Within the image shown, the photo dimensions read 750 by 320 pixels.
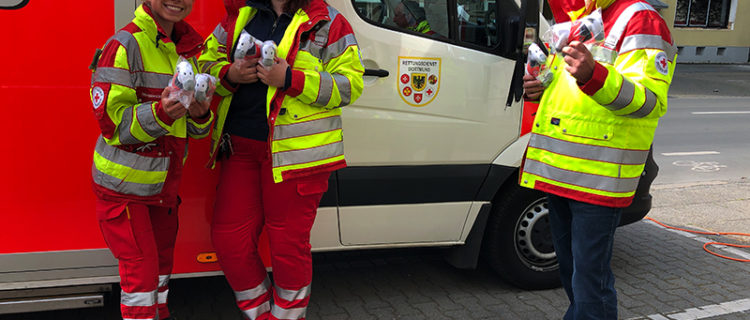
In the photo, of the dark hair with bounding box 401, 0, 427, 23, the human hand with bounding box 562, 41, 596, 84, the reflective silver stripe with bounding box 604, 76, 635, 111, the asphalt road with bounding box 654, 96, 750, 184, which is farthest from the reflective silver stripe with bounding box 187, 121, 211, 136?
the asphalt road with bounding box 654, 96, 750, 184

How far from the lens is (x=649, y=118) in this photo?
2.41m

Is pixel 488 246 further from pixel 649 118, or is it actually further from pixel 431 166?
pixel 649 118

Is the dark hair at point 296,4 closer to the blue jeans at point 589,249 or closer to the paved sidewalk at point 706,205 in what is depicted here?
the blue jeans at point 589,249

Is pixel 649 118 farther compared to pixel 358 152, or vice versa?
pixel 358 152

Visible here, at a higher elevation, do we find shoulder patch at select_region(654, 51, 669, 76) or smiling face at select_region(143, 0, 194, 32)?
smiling face at select_region(143, 0, 194, 32)

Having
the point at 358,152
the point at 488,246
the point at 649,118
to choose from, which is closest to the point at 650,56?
the point at 649,118

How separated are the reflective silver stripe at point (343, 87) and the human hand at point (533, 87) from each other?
697mm

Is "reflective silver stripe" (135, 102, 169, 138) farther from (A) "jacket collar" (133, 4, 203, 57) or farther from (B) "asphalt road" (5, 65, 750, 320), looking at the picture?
(B) "asphalt road" (5, 65, 750, 320)

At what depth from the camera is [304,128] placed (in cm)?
266

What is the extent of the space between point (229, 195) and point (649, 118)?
169 cm

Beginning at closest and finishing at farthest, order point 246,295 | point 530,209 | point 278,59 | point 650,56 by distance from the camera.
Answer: point 650,56, point 278,59, point 246,295, point 530,209

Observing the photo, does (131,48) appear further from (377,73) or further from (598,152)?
(598,152)

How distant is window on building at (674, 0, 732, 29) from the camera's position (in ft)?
86.8

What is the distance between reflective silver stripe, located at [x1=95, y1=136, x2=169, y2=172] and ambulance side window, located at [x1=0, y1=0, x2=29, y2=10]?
0.61 m
